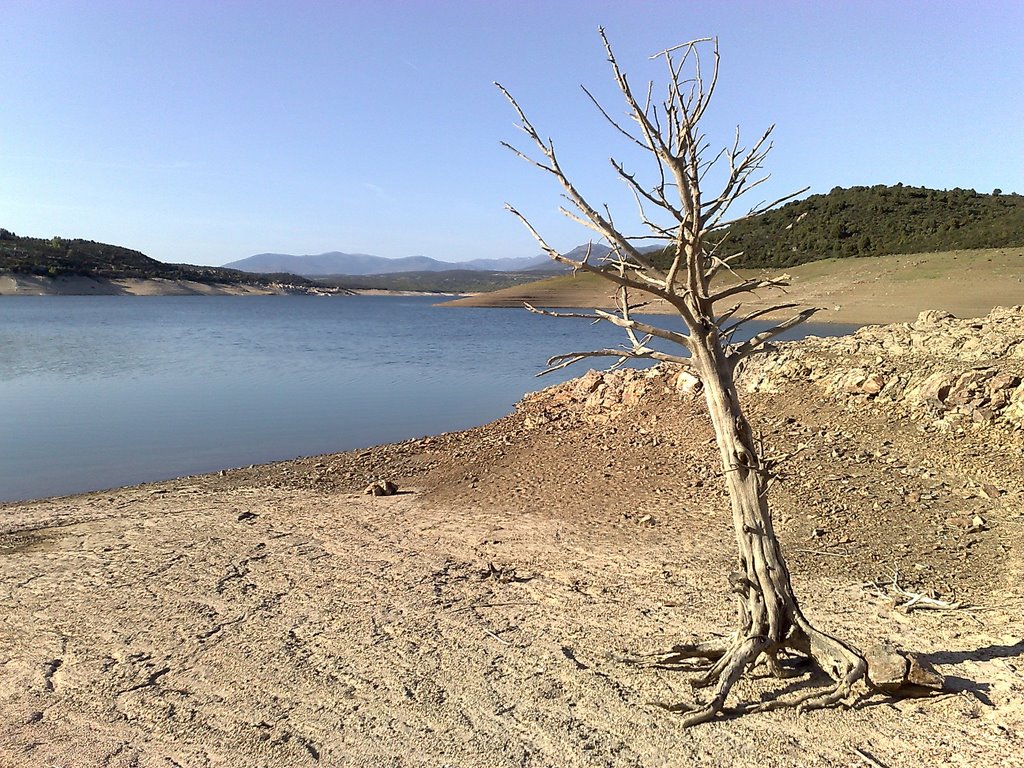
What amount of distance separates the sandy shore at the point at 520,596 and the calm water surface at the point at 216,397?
227 cm

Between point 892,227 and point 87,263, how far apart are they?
95.6 m

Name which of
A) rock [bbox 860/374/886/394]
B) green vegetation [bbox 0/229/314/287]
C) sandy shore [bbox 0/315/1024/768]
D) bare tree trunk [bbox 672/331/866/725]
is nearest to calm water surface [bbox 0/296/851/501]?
sandy shore [bbox 0/315/1024/768]

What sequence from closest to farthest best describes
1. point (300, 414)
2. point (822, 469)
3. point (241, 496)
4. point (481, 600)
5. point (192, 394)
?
1. point (481, 600)
2. point (822, 469)
3. point (241, 496)
4. point (300, 414)
5. point (192, 394)

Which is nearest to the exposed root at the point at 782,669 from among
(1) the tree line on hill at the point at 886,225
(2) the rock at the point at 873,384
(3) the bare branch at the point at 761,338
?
(3) the bare branch at the point at 761,338

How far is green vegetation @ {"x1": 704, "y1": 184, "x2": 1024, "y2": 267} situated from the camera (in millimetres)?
45281

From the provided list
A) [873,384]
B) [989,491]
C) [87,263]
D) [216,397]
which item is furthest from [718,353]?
[87,263]

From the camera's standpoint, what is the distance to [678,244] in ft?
10.3

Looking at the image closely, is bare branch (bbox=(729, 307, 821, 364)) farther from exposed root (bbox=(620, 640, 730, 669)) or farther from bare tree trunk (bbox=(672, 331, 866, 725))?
exposed root (bbox=(620, 640, 730, 669))

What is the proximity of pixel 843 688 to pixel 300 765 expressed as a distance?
253 cm

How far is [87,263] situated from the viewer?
311 ft

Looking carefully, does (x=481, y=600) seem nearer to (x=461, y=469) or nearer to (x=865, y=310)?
(x=461, y=469)

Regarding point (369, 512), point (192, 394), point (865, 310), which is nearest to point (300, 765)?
point (369, 512)


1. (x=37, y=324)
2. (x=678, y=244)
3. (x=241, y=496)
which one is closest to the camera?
(x=678, y=244)

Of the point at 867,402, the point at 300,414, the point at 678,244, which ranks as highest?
the point at 678,244
